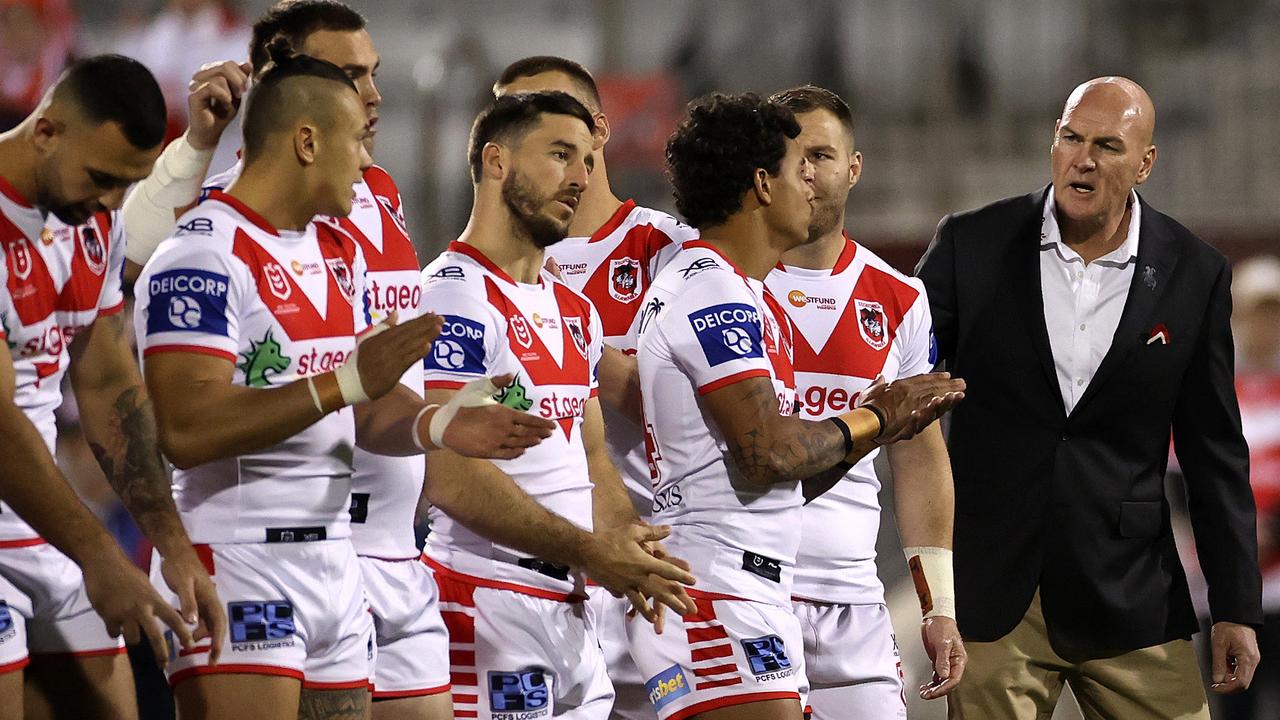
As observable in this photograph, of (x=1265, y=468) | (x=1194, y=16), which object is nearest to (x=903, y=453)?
(x=1265, y=468)

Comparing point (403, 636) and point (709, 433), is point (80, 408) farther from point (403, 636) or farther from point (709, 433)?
point (709, 433)

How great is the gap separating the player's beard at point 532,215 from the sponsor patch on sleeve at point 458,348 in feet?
1.22

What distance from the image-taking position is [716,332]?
4262 mm

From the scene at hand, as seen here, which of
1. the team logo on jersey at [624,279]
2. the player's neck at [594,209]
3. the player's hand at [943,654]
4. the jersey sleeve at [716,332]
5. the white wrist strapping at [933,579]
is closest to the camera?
the jersey sleeve at [716,332]

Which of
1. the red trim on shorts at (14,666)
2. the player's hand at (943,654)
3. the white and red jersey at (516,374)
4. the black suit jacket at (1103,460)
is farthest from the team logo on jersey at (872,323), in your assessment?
the red trim on shorts at (14,666)

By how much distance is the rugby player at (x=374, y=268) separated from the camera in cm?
436

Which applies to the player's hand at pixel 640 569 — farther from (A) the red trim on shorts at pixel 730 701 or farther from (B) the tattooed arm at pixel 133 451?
(B) the tattooed arm at pixel 133 451

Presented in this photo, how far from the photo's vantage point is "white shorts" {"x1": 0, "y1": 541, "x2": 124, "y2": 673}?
12.4 feet

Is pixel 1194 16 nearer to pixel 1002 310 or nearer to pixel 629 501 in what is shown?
pixel 1002 310

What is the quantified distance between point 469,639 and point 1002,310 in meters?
2.05

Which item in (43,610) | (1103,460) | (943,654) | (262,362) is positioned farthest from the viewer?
(1103,460)

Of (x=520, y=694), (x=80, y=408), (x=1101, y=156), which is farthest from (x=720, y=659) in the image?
(x=1101, y=156)

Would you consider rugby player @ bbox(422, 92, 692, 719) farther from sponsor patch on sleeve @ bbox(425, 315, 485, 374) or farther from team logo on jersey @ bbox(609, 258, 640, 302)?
team logo on jersey @ bbox(609, 258, 640, 302)

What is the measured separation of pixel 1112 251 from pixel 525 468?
2.15m
